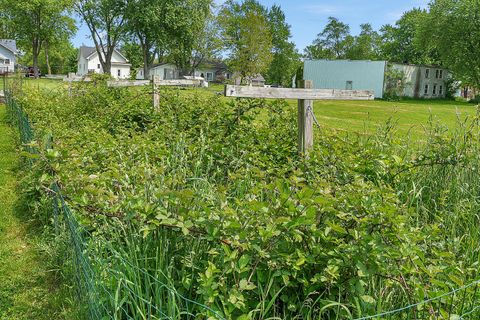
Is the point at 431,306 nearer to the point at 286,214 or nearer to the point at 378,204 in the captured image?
the point at 378,204

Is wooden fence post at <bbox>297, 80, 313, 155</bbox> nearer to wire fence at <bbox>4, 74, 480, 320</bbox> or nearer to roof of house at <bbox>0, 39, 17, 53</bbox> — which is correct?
wire fence at <bbox>4, 74, 480, 320</bbox>

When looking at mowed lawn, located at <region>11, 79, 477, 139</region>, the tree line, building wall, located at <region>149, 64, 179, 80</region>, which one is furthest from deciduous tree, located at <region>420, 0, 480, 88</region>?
building wall, located at <region>149, 64, 179, 80</region>

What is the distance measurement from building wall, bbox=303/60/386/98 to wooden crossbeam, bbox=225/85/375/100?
39229 mm

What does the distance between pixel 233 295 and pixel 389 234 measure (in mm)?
849

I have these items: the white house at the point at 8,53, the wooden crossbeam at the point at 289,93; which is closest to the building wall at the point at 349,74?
the wooden crossbeam at the point at 289,93

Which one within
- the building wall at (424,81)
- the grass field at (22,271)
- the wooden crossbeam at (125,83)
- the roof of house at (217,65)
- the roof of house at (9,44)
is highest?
the roof of house at (9,44)

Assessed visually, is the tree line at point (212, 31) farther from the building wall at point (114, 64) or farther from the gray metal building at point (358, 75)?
the building wall at point (114, 64)

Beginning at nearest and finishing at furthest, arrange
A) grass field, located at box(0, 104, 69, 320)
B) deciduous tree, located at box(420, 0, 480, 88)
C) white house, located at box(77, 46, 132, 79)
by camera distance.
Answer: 1. grass field, located at box(0, 104, 69, 320)
2. deciduous tree, located at box(420, 0, 480, 88)
3. white house, located at box(77, 46, 132, 79)

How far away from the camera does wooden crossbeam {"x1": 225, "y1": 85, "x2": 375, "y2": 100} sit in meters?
4.23

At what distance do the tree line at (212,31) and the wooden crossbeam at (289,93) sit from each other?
4064 centimetres

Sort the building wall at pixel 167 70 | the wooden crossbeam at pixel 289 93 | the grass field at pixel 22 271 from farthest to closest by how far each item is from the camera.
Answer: the building wall at pixel 167 70 < the wooden crossbeam at pixel 289 93 < the grass field at pixel 22 271

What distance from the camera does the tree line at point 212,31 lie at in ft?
149

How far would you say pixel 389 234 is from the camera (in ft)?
7.39

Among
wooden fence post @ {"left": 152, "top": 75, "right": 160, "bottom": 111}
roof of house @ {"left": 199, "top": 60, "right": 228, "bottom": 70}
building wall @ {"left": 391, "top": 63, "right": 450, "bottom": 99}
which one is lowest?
wooden fence post @ {"left": 152, "top": 75, "right": 160, "bottom": 111}
